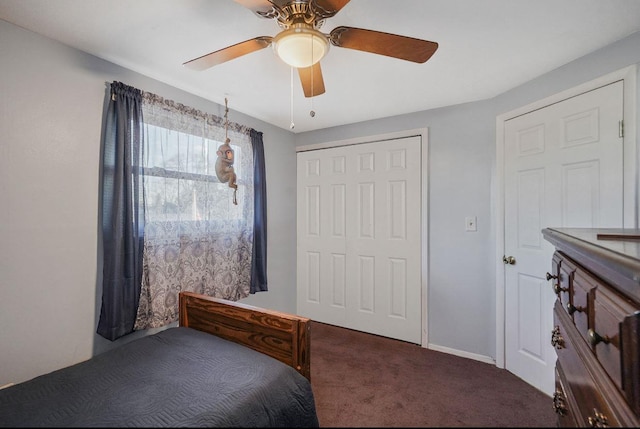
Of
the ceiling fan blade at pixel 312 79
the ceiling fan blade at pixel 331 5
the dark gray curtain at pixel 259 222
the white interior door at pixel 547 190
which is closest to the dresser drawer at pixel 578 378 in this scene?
the white interior door at pixel 547 190

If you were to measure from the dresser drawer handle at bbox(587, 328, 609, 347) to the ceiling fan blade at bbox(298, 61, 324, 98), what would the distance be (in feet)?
4.61

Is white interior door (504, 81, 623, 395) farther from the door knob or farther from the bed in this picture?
the bed

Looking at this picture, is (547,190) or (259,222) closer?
(547,190)

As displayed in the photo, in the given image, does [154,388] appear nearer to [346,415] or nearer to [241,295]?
[346,415]

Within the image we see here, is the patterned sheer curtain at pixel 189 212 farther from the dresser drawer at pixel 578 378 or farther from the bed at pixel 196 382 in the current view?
the dresser drawer at pixel 578 378

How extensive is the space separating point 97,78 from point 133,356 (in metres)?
1.62

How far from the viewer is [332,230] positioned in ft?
10.6

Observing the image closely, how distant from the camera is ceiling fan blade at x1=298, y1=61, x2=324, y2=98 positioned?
1.50 m

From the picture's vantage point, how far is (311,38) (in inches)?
46.7

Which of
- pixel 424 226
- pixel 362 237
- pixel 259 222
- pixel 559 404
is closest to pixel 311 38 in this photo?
pixel 559 404

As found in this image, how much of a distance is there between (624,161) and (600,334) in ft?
4.45

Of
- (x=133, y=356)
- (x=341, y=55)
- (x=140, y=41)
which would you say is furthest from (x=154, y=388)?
(x=341, y=55)

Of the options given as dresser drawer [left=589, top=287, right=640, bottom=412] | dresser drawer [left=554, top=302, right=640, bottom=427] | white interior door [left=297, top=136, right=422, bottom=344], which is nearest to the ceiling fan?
dresser drawer [left=589, top=287, right=640, bottom=412]

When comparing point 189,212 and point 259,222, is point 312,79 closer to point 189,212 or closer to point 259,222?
point 189,212
